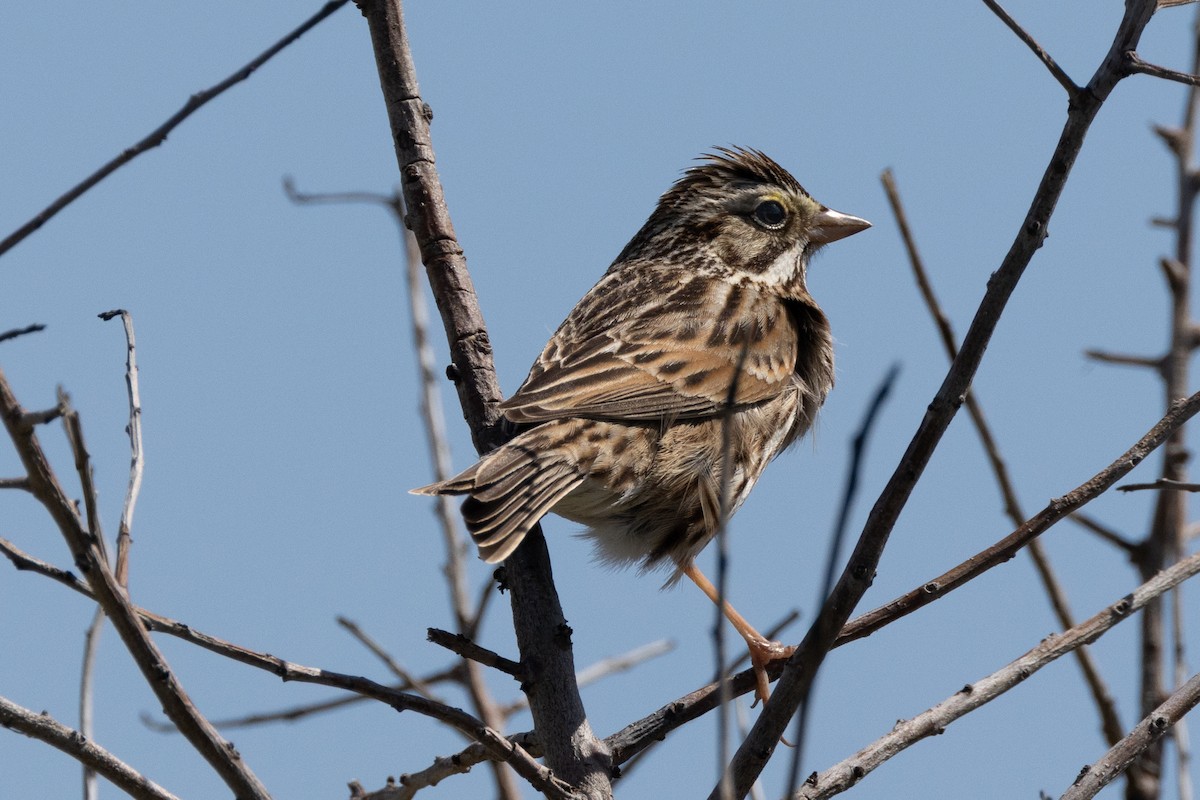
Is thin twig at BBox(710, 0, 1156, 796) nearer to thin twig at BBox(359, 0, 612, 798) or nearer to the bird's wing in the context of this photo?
thin twig at BBox(359, 0, 612, 798)

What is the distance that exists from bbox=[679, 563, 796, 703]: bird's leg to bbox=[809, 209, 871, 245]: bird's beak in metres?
2.20

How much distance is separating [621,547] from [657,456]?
0.49 m

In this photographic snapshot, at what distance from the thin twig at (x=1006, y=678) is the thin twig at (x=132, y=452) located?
1836 mm

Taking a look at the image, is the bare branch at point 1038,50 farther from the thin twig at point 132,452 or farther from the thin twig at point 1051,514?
the thin twig at point 132,452

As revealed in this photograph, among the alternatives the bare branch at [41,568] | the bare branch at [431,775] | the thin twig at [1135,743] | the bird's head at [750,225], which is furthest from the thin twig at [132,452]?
the bird's head at [750,225]

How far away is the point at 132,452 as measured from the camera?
3.51 m

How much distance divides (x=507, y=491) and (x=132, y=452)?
1.63 metres

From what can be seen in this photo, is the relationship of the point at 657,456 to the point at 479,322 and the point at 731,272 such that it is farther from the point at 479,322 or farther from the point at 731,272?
the point at 731,272

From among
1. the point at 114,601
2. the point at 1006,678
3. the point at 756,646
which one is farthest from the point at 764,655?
the point at 114,601

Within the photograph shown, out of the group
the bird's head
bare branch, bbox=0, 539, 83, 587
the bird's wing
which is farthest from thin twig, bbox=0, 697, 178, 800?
the bird's head

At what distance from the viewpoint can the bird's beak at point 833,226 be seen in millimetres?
7605

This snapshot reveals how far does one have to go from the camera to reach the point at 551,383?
19.0ft

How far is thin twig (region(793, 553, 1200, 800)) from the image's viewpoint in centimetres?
378

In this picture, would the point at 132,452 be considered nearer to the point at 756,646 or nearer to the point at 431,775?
the point at 431,775
